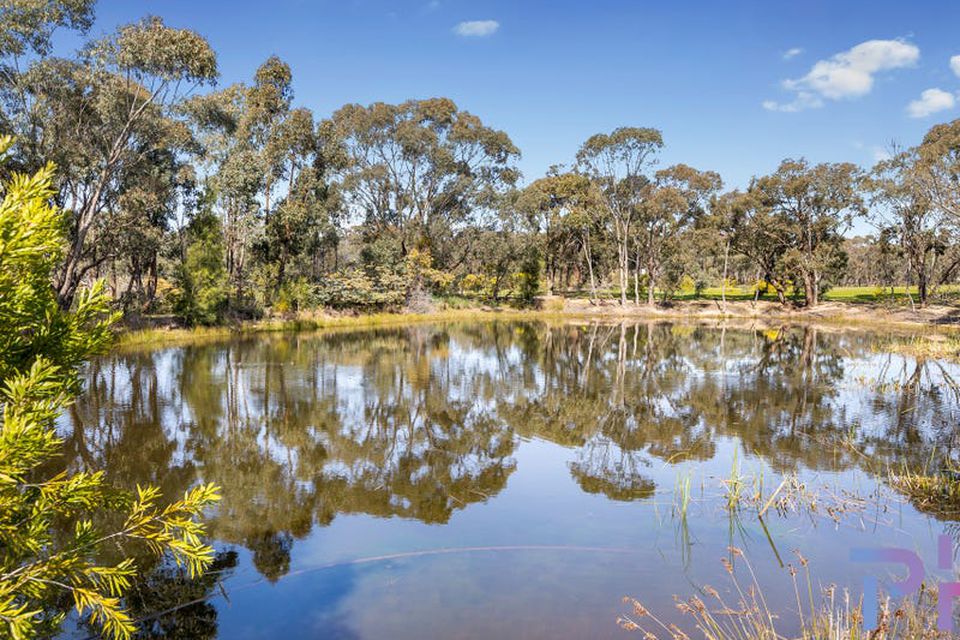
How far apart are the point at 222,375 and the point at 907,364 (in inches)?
932

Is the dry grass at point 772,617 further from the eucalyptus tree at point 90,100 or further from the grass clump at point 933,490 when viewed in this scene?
the eucalyptus tree at point 90,100

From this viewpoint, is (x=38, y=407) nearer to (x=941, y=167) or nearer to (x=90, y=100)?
(x=90, y=100)

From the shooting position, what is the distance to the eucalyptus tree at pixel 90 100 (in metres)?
22.5

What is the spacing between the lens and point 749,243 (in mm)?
55250

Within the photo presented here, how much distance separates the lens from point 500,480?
1007 cm

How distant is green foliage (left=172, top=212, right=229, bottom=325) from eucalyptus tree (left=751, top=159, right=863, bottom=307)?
43.2 meters

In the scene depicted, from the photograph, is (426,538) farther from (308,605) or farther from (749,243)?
(749,243)

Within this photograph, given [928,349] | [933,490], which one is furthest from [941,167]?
[933,490]

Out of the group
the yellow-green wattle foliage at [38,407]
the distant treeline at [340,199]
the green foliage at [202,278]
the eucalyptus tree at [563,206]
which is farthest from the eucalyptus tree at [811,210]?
the yellow-green wattle foliage at [38,407]

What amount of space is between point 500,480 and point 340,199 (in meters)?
44.8

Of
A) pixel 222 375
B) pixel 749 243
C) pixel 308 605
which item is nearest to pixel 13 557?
pixel 308 605

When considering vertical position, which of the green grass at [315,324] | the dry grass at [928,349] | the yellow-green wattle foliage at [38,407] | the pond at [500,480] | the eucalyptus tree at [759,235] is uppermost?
the eucalyptus tree at [759,235]

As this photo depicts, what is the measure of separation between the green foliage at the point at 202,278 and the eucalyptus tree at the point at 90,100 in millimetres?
4178

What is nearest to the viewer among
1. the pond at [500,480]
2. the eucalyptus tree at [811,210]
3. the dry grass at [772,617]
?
the dry grass at [772,617]
